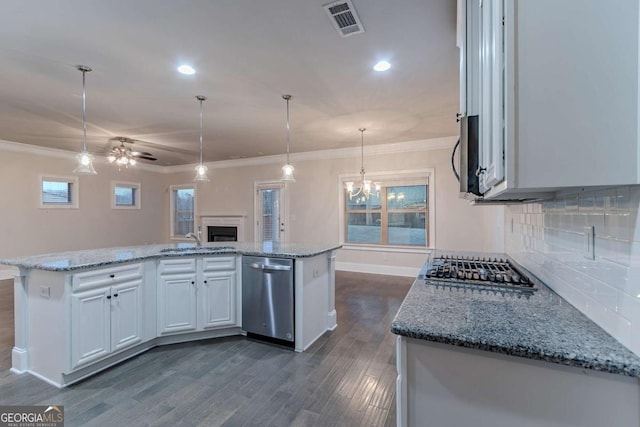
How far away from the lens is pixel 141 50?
2568 millimetres

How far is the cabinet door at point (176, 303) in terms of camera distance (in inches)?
113

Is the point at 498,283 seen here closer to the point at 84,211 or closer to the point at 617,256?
the point at 617,256

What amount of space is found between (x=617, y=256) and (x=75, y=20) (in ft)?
10.9

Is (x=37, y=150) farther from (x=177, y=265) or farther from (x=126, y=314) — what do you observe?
(x=126, y=314)

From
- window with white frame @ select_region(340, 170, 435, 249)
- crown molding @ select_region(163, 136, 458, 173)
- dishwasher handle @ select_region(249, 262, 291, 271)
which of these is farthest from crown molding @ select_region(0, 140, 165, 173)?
dishwasher handle @ select_region(249, 262, 291, 271)

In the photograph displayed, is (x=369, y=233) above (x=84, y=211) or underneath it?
underneath

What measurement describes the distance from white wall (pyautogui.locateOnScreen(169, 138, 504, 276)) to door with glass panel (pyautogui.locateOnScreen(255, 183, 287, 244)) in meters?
0.21

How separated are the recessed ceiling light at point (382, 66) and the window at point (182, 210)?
23.2ft

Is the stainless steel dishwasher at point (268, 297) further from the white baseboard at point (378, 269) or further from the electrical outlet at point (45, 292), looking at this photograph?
the white baseboard at point (378, 269)

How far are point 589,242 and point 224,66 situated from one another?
3.03 m

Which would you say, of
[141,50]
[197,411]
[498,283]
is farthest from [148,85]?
[498,283]

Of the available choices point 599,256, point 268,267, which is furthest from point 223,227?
point 599,256

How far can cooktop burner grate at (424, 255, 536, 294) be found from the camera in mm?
1575

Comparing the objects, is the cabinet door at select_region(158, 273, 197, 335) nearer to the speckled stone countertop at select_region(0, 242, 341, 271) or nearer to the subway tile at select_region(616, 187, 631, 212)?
the speckled stone countertop at select_region(0, 242, 341, 271)
